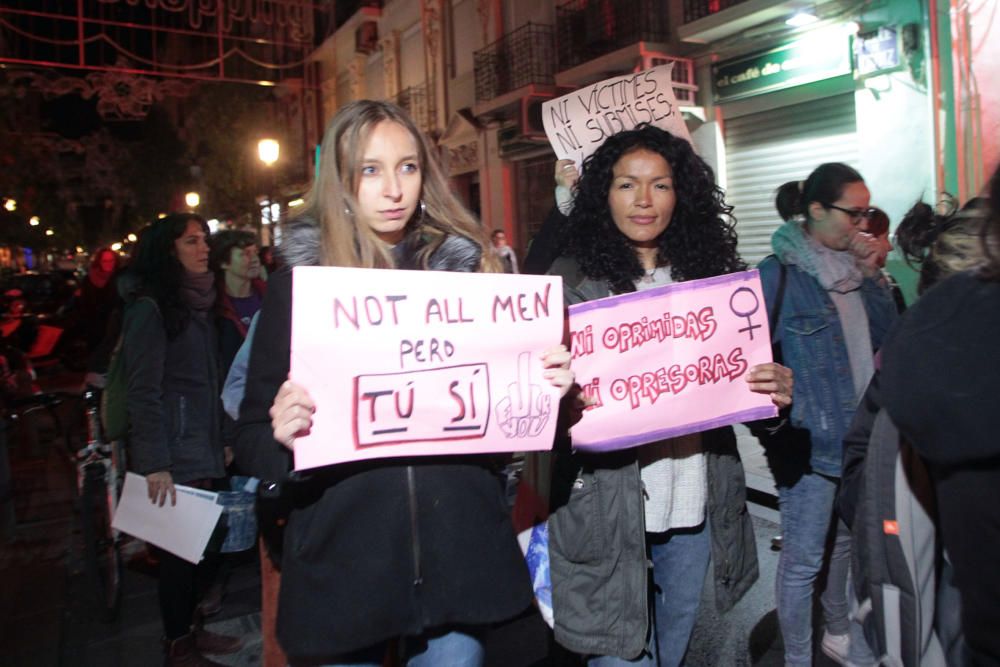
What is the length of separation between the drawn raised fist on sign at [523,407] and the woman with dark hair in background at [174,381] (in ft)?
6.93

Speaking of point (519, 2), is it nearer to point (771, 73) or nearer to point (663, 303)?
point (771, 73)

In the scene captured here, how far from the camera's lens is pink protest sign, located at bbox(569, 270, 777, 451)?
2.33 m

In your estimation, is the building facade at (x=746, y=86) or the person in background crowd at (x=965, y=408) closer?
the person in background crowd at (x=965, y=408)

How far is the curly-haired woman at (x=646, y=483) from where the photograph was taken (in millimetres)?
2379

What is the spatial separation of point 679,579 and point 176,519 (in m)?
2.19

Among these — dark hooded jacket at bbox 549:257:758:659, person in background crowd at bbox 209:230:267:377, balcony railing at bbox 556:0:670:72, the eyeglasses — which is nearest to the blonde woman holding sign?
dark hooded jacket at bbox 549:257:758:659

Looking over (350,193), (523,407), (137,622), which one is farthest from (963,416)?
(137,622)

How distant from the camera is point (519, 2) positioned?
19.0 meters

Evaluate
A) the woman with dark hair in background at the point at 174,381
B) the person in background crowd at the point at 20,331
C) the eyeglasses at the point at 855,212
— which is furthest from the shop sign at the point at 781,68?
the person in background crowd at the point at 20,331

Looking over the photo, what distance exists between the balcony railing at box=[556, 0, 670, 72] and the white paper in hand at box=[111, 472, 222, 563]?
42.4 ft

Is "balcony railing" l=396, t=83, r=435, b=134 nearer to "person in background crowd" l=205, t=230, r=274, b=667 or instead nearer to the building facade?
the building facade

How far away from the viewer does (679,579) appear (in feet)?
8.54

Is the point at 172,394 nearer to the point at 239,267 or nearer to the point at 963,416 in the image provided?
the point at 239,267

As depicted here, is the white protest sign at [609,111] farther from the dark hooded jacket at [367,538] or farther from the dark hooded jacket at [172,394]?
the dark hooded jacket at [172,394]
